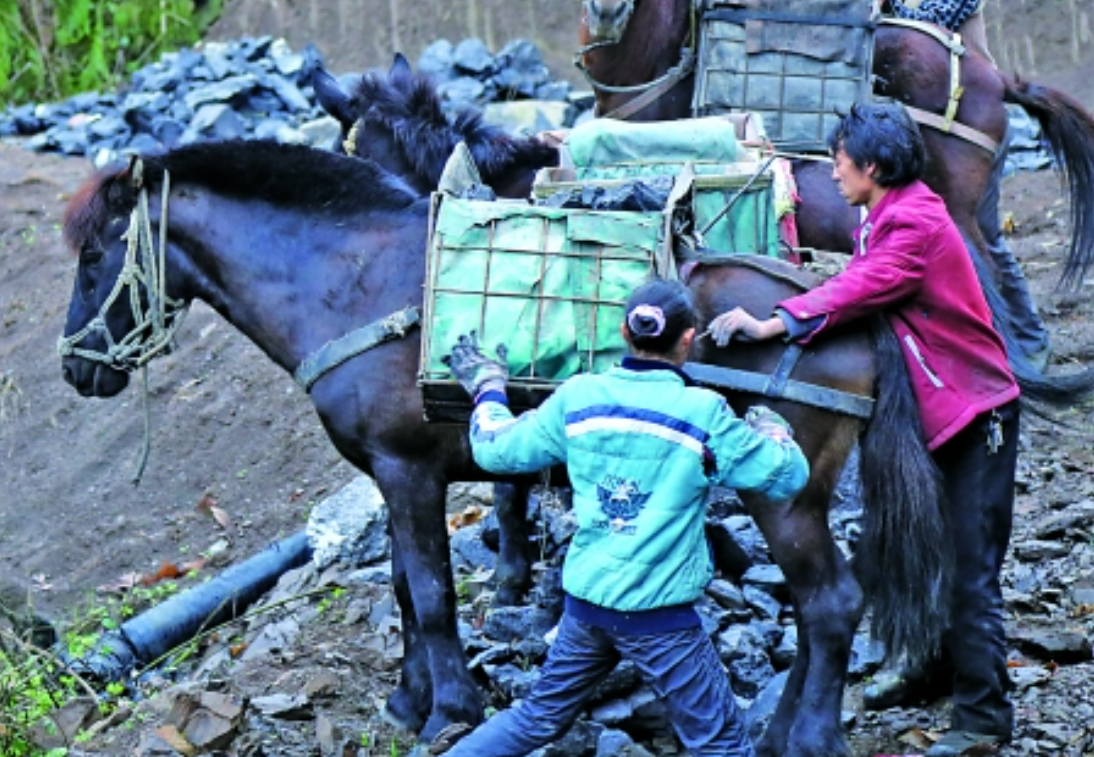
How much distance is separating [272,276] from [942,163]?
367 cm

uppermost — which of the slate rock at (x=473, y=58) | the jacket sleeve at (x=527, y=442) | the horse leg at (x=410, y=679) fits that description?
the jacket sleeve at (x=527, y=442)

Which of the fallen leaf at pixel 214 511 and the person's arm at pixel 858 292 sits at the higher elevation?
the person's arm at pixel 858 292

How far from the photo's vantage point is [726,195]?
18.7 feet

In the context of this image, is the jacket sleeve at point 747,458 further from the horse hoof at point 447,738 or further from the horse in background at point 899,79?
the horse in background at point 899,79

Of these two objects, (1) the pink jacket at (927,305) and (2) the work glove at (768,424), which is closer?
(2) the work glove at (768,424)

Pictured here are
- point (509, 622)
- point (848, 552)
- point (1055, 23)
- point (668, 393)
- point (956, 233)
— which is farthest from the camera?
point (1055, 23)

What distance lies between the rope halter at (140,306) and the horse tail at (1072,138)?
4344mm

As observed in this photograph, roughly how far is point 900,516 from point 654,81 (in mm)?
3738

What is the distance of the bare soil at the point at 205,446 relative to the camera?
718 centimetres

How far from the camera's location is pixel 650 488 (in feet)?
14.3

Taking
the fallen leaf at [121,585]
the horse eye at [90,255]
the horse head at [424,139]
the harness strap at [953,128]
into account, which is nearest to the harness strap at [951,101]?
the harness strap at [953,128]

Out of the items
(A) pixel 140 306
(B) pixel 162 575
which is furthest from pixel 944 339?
(B) pixel 162 575

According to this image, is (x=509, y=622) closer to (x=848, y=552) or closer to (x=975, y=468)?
(x=848, y=552)

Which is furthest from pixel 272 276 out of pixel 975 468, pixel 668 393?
pixel 975 468
